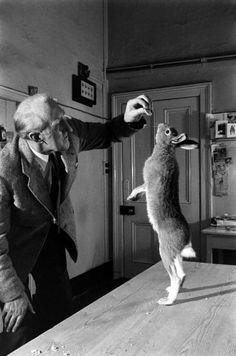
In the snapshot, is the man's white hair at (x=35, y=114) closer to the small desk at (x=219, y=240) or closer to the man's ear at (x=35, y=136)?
the man's ear at (x=35, y=136)

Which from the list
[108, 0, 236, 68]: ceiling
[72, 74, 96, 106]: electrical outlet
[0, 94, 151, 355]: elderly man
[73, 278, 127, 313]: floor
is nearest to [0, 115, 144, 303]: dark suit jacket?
[0, 94, 151, 355]: elderly man

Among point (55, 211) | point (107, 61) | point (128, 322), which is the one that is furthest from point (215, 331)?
point (107, 61)

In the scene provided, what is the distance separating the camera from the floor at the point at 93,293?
3.10 metres

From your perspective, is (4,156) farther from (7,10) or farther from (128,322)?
(7,10)

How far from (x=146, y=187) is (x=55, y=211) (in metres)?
0.41

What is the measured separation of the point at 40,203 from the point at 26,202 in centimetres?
6

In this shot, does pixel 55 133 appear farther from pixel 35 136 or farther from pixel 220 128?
pixel 220 128

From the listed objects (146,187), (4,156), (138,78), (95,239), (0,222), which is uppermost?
(138,78)

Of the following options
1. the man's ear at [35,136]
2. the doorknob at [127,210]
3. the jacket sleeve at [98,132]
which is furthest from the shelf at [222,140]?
the man's ear at [35,136]

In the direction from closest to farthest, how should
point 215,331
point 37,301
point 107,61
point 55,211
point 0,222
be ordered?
point 215,331 < point 0,222 < point 55,211 < point 37,301 < point 107,61

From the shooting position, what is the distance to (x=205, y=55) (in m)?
3.43

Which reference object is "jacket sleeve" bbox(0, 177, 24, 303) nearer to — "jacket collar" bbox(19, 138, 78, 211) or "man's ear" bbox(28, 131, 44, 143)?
"jacket collar" bbox(19, 138, 78, 211)

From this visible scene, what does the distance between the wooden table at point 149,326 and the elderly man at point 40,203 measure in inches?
10.3

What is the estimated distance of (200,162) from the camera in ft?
11.2
